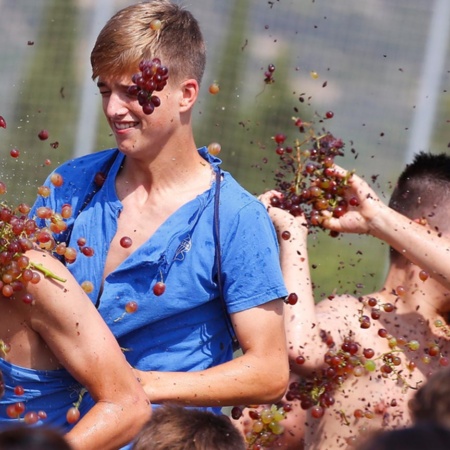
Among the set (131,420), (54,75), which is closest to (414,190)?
(131,420)

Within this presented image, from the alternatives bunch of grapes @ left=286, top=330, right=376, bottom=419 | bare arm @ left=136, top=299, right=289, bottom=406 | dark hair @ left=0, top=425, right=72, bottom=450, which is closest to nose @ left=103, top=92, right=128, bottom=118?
bare arm @ left=136, top=299, right=289, bottom=406

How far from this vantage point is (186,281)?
2740 mm

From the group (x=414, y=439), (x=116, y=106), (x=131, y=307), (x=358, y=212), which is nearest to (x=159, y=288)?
(x=131, y=307)

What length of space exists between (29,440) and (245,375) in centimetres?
130

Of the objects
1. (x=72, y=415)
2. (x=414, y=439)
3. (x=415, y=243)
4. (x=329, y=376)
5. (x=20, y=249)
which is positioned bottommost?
(x=329, y=376)

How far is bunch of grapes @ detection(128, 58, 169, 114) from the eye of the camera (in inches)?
108

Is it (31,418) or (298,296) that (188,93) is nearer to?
(298,296)

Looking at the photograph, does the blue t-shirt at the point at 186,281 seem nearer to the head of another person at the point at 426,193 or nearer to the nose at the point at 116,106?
the nose at the point at 116,106

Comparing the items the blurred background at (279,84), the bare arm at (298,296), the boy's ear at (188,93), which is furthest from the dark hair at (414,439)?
the blurred background at (279,84)

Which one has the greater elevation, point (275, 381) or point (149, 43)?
point (149, 43)

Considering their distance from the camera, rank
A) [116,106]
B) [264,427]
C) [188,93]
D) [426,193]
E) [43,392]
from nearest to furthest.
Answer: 1. [43,392]
2. [116,106]
3. [188,93]
4. [264,427]
5. [426,193]

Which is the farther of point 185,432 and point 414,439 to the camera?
point 185,432

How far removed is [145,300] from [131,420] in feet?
1.12

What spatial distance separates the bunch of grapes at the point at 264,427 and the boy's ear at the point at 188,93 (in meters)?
0.78
